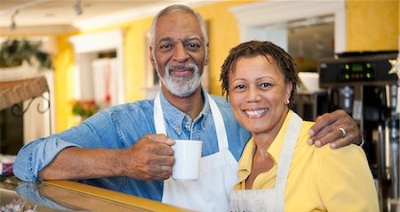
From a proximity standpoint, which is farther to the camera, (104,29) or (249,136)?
(104,29)

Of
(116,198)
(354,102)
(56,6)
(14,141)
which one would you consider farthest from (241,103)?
(14,141)

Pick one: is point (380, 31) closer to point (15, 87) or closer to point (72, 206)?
point (15, 87)

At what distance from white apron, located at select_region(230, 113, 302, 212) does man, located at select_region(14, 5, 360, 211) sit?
0.22m

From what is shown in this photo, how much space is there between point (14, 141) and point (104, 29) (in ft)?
11.2

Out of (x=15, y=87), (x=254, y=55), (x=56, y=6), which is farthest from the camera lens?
(x=56, y=6)

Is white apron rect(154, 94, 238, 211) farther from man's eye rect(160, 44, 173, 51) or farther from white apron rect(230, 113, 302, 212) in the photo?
man's eye rect(160, 44, 173, 51)

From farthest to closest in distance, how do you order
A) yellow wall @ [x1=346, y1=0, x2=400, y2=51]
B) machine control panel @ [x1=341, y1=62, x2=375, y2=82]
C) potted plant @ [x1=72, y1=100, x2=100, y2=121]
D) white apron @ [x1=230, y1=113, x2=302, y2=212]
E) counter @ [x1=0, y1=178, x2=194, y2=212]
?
potted plant @ [x1=72, y1=100, x2=100, y2=121]
yellow wall @ [x1=346, y1=0, x2=400, y2=51]
machine control panel @ [x1=341, y1=62, x2=375, y2=82]
white apron @ [x1=230, y1=113, x2=302, y2=212]
counter @ [x1=0, y1=178, x2=194, y2=212]

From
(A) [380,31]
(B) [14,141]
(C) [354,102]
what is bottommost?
(B) [14,141]

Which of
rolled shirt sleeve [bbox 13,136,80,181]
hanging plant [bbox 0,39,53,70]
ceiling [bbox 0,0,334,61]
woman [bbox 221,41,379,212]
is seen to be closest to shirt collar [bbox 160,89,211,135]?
woman [bbox 221,41,379,212]

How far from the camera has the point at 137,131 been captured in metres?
1.98

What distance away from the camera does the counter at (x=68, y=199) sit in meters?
1.33

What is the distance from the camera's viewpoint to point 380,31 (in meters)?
4.98

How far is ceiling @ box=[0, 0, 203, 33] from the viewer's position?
24.4 ft

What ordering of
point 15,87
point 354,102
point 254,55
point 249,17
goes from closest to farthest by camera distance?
point 254,55 → point 15,87 → point 354,102 → point 249,17
